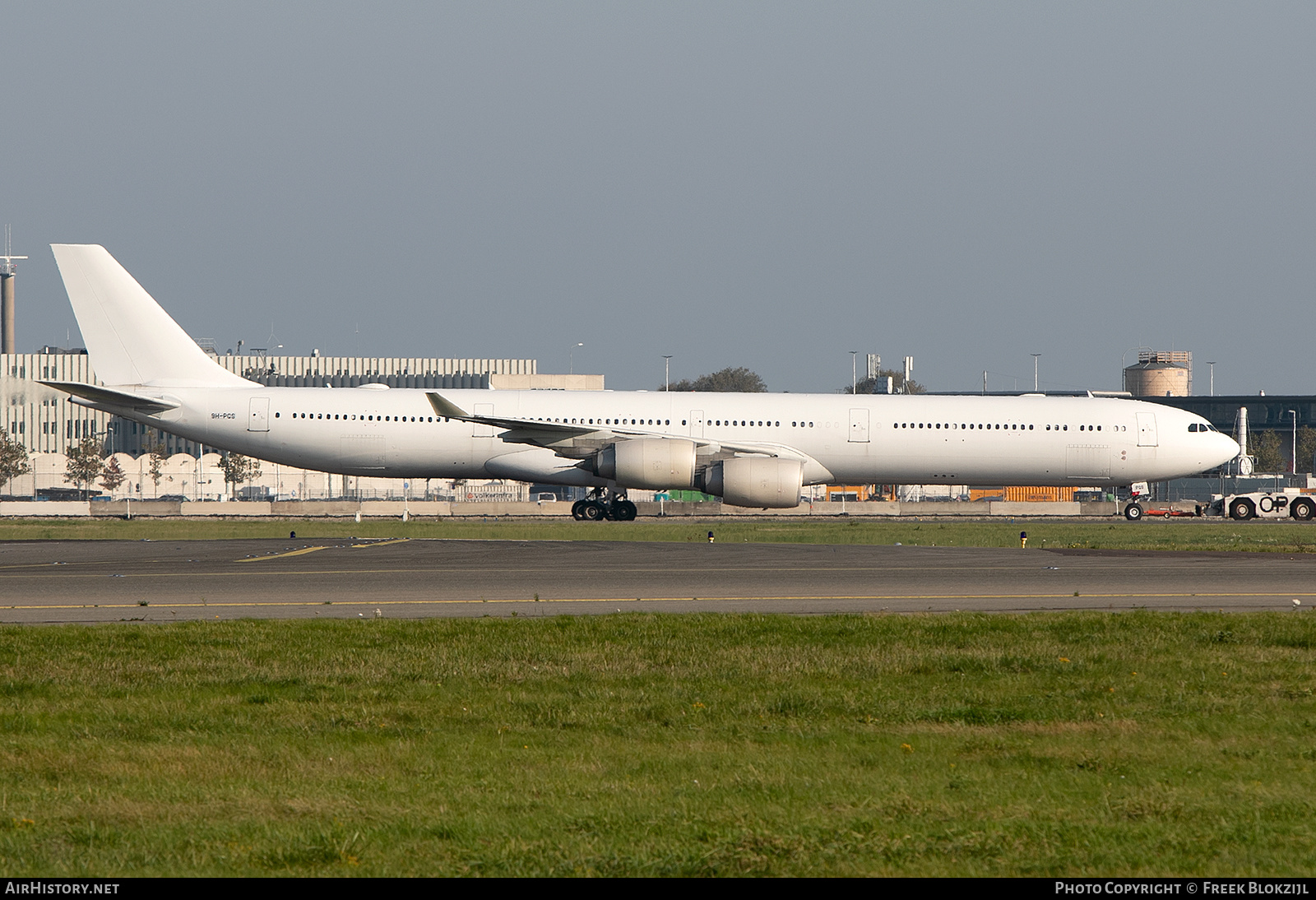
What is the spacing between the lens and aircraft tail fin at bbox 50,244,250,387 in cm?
3844

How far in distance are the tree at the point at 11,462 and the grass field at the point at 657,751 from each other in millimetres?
81932

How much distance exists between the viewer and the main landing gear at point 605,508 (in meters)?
40.3

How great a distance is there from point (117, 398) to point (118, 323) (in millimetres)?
2556

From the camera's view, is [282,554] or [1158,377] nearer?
[282,554]

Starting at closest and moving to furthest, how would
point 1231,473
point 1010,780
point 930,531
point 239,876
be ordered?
point 239,876 → point 1010,780 → point 930,531 → point 1231,473

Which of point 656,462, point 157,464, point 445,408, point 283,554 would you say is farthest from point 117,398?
point 157,464

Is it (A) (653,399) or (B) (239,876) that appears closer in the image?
(B) (239,876)

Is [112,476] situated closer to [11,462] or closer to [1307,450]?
[11,462]

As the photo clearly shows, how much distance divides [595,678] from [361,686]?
5.65 feet

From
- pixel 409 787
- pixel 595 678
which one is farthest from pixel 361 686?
pixel 409 787

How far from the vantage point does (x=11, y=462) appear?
88.8m

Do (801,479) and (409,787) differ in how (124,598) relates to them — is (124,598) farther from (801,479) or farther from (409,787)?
(801,479)

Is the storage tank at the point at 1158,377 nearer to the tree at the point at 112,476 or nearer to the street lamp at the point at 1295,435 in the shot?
the street lamp at the point at 1295,435

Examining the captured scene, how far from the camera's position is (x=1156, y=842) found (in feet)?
18.5
